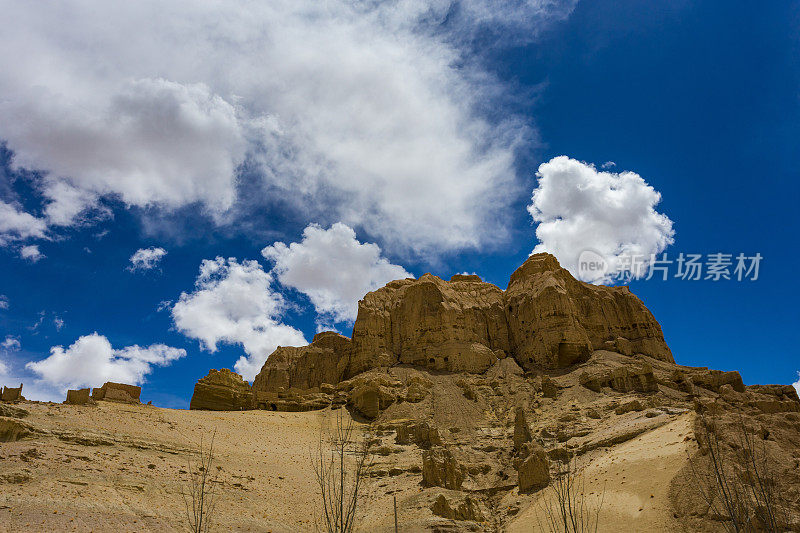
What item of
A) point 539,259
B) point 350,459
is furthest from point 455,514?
point 539,259

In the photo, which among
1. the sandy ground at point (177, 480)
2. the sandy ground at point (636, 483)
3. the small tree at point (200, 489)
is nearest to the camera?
the sandy ground at point (177, 480)

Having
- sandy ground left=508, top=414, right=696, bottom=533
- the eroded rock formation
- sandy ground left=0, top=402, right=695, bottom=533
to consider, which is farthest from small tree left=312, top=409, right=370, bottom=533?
the eroded rock formation

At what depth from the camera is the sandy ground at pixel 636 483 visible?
23.2 m

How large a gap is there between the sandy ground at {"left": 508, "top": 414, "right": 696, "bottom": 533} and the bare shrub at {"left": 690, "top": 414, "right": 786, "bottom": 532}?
1572 mm

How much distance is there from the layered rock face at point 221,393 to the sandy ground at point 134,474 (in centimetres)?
1502

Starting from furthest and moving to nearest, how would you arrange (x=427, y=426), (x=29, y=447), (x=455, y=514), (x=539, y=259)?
(x=539, y=259)
(x=427, y=426)
(x=455, y=514)
(x=29, y=447)

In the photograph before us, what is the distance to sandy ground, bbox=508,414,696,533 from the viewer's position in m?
23.2

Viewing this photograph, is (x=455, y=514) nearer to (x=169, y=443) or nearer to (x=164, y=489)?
(x=164, y=489)

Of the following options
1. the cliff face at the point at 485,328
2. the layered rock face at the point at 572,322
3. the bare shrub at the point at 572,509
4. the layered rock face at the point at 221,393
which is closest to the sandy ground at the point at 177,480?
the bare shrub at the point at 572,509

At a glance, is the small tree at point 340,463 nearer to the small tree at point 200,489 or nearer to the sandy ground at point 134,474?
the sandy ground at point 134,474

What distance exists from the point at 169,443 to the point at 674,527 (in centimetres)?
3095

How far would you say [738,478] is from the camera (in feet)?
64.7

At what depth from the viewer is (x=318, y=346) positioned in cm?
9550

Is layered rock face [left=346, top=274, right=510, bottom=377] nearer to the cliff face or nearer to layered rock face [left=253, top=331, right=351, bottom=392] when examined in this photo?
the cliff face
